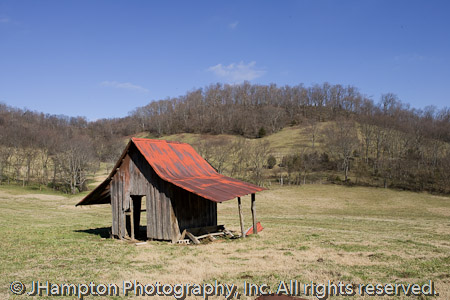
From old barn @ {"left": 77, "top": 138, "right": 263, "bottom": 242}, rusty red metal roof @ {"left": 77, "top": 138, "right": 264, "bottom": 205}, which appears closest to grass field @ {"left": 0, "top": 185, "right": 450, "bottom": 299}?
old barn @ {"left": 77, "top": 138, "right": 263, "bottom": 242}

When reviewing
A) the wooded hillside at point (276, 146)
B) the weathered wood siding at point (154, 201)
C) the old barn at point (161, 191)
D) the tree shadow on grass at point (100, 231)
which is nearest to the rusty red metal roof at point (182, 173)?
the old barn at point (161, 191)

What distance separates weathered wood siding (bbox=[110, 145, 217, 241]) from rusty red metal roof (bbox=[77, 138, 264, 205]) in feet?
1.59

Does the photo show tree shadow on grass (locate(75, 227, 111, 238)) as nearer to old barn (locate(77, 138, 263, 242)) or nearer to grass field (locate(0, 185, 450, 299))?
grass field (locate(0, 185, 450, 299))

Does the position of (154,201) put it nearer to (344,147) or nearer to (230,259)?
(230,259)

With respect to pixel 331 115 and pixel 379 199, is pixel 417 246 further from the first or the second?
pixel 331 115

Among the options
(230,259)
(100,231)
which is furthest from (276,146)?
(230,259)

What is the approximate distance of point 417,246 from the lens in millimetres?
16047

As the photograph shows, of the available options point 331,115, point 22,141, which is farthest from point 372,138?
point 22,141

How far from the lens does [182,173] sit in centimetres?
1852

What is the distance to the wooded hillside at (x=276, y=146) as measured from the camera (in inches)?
2441

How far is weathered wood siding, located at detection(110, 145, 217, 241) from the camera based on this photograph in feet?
55.1

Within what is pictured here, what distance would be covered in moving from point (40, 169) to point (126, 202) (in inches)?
2521

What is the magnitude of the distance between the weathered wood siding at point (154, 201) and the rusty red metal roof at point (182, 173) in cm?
48

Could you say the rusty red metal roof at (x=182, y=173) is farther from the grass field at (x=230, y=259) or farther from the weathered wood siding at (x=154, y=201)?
the grass field at (x=230, y=259)
